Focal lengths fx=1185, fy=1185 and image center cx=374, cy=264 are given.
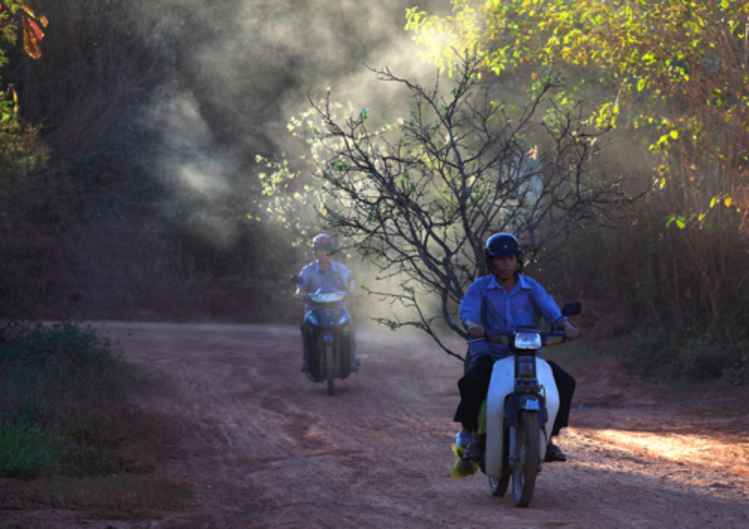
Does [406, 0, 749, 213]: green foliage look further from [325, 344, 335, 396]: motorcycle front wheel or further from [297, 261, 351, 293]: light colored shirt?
[325, 344, 335, 396]: motorcycle front wheel

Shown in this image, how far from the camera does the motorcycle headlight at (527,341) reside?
7930mm

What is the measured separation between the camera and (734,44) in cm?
1488

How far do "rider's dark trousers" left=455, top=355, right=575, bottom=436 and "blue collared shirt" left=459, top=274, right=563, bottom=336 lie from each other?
0.30 m

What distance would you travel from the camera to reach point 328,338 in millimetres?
15891

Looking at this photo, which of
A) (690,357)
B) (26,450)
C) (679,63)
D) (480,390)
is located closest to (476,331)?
(480,390)

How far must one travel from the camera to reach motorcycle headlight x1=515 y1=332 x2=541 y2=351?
7.93 m

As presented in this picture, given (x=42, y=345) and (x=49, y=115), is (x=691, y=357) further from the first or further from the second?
(x=49, y=115)

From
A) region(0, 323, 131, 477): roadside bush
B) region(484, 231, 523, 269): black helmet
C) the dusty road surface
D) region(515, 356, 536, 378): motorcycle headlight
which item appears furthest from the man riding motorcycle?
region(515, 356, 536, 378): motorcycle headlight

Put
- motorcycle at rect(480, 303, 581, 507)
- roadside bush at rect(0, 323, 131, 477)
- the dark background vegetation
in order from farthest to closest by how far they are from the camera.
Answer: the dark background vegetation, roadside bush at rect(0, 323, 131, 477), motorcycle at rect(480, 303, 581, 507)

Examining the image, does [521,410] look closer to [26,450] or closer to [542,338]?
[542,338]

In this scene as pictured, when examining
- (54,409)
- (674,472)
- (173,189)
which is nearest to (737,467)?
(674,472)

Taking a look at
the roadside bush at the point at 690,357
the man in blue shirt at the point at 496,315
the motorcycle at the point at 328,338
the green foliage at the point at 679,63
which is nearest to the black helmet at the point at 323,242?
the motorcycle at the point at 328,338

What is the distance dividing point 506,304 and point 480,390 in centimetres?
65

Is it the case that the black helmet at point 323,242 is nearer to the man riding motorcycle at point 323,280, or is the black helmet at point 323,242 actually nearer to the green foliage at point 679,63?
the man riding motorcycle at point 323,280
